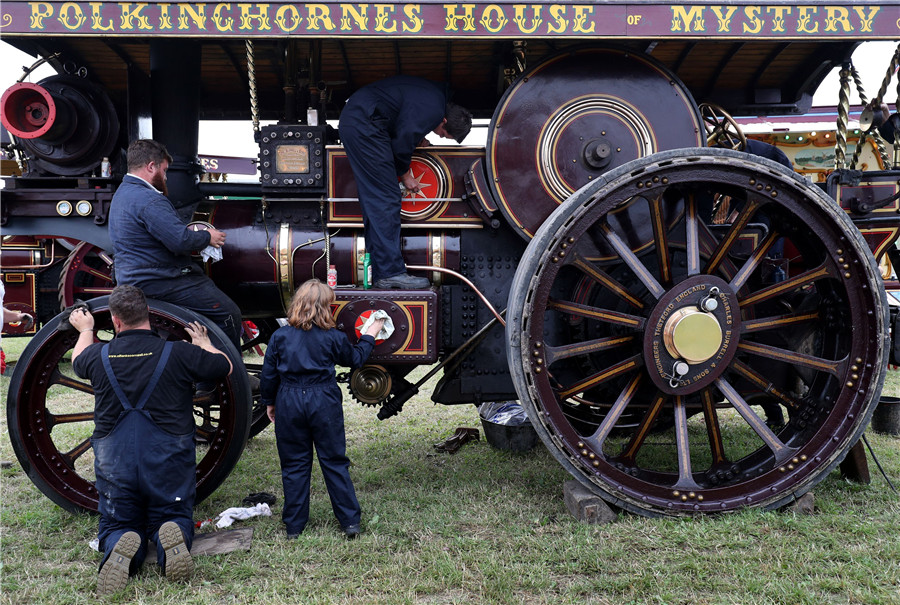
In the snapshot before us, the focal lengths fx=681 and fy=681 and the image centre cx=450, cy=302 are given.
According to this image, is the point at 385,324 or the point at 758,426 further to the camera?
the point at 385,324

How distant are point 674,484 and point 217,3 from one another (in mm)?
2939

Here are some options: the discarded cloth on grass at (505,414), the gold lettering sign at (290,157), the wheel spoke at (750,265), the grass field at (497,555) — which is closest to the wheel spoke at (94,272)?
the grass field at (497,555)

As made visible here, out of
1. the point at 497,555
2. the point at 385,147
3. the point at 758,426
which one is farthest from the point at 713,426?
the point at 385,147

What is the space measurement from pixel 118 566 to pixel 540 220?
235 centimetres

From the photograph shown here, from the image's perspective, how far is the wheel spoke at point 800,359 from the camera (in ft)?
10.1

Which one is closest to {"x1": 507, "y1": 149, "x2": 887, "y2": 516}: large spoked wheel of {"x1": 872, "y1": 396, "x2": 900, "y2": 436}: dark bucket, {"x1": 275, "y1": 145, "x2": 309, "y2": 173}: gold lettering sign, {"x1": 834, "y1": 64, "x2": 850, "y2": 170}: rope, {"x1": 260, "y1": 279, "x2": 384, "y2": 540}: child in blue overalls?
{"x1": 834, "y1": 64, "x2": 850, "y2": 170}: rope

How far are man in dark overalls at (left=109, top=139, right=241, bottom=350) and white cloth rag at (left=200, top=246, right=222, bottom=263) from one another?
0.16 ft

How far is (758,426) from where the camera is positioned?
304 cm

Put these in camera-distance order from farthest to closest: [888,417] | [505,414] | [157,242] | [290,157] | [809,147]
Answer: [809,147]
[888,417]
[505,414]
[290,157]
[157,242]

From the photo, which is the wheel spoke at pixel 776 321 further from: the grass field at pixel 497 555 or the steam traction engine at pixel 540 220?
the grass field at pixel 497 555

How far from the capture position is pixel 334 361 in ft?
10.1

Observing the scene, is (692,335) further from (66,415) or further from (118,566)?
(66,415)

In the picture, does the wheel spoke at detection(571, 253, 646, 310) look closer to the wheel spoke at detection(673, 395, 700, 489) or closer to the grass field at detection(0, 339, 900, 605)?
the wheel spoke at detection(673, 395, 700, 489)

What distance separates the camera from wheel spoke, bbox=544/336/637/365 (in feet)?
9.88
